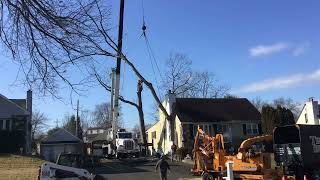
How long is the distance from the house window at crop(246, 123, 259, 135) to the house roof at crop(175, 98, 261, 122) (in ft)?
2.16

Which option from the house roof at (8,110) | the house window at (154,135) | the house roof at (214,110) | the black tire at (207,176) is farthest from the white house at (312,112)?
the black tire at (207,176)

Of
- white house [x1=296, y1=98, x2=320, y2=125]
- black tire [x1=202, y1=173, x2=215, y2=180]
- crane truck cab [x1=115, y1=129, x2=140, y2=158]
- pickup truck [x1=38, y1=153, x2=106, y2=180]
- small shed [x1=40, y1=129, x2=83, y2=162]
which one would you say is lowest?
black tire [x1=202, y1=173, x2=215, y2=180]

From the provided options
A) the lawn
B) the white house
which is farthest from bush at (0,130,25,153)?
the white house

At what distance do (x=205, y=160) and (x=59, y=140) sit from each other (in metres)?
Answer: 46.6

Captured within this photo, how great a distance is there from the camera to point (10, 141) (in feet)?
179

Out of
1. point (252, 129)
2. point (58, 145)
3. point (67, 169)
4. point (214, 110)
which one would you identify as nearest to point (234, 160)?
point (67, 169)

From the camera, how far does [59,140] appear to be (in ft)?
234

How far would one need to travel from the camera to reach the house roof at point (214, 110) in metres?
55.7

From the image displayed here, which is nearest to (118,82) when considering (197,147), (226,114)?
(226,114)

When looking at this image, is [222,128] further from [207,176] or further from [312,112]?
[207,176]

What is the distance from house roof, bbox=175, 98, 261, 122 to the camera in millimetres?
55697

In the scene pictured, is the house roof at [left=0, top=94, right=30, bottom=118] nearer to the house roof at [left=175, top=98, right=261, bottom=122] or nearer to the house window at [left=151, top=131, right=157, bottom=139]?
the house window at [left=151, top=131, right=157, bottom=139]

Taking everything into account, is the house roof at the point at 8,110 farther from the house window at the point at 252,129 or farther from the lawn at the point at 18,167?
the house window at the point at 252,129

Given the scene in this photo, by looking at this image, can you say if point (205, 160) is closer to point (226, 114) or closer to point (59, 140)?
point (226, 114)
